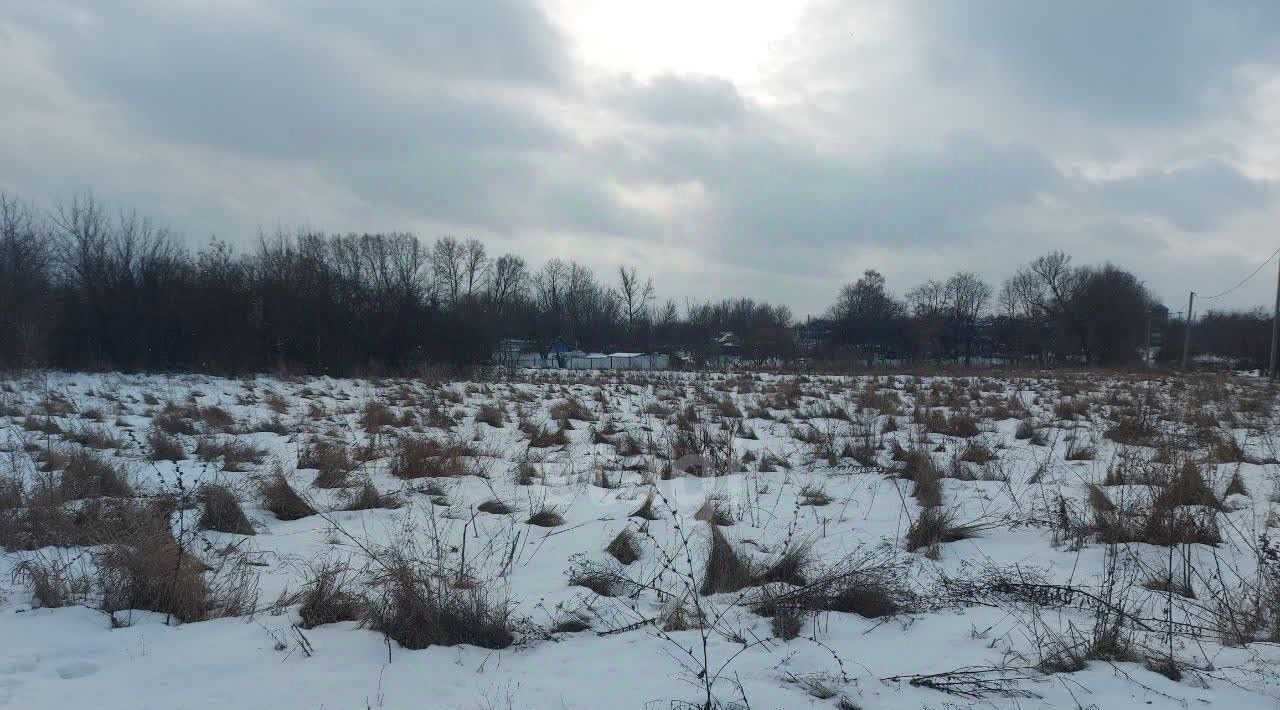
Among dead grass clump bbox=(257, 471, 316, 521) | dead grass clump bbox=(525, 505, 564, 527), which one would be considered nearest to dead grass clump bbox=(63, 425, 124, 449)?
dead grass clump bbox=(257, 471, 316, 521)

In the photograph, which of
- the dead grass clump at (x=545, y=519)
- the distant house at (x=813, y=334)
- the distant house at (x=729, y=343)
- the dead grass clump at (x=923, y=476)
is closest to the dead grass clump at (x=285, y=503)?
the dead grass clump at (x=545, y=519)

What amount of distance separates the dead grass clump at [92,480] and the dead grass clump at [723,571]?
15.0ft

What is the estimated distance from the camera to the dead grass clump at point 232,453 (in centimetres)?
695

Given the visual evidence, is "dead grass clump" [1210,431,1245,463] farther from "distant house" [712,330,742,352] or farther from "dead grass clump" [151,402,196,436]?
"distant house" [712,330,742,352]

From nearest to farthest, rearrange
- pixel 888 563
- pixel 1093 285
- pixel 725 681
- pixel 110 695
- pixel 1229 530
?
pixel 110 695
pixel 725 681
pixel 888 563
pixel 1229 530
pixel 1093 285

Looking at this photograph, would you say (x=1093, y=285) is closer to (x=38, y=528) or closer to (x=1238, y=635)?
(x=1238, y=635)

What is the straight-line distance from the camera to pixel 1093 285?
4928cm

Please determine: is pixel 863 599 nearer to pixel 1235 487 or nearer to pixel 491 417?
pixel 1235 487

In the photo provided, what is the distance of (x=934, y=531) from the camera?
4.74m

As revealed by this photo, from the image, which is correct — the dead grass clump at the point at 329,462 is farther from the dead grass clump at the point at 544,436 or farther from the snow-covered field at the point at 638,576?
the dead grass clump at the point at 544,436

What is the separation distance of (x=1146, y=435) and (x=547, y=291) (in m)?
65.0

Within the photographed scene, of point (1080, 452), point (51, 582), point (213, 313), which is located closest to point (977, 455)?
point (1080, 452)

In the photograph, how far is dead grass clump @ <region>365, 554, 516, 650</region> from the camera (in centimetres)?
327

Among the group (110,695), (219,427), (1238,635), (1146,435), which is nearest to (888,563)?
(1238,635)
